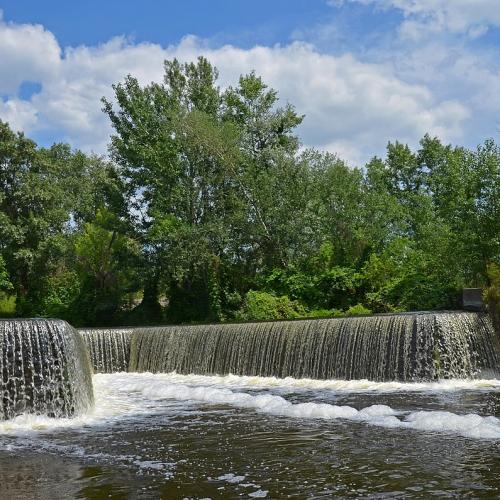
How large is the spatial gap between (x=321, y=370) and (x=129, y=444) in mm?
7200

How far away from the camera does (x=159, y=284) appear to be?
2853 cm

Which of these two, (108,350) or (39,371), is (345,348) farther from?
(108,350)

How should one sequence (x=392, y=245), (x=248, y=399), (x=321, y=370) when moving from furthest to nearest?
(x=392, y=245) → (x=321, y=370) → (x=248, y=399)

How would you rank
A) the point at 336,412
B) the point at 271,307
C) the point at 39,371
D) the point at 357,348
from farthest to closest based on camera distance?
the point at 271,307
the point at 357,348
the point at 39,371
the point at 336,412

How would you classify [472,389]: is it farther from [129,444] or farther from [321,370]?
[129,444]

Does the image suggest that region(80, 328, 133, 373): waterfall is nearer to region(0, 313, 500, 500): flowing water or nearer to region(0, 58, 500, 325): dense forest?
region(0, 313, 500, 500): flowing water

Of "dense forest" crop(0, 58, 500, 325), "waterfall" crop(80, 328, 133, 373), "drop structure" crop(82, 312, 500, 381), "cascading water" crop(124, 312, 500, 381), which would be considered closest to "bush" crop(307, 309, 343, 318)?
"dense forest" crop(0, 58, 500, 325)

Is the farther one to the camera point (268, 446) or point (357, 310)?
point (357, 310)

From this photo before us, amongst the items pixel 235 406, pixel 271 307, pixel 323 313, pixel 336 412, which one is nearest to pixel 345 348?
pixel 235 406

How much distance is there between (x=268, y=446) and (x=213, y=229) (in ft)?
57.7

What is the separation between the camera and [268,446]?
8148 millimetres

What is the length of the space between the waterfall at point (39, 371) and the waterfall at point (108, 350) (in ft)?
25.5

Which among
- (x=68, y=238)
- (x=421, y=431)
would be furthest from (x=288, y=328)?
(x=68, y=238)

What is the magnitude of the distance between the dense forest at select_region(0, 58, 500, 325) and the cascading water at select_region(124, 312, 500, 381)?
598cm
